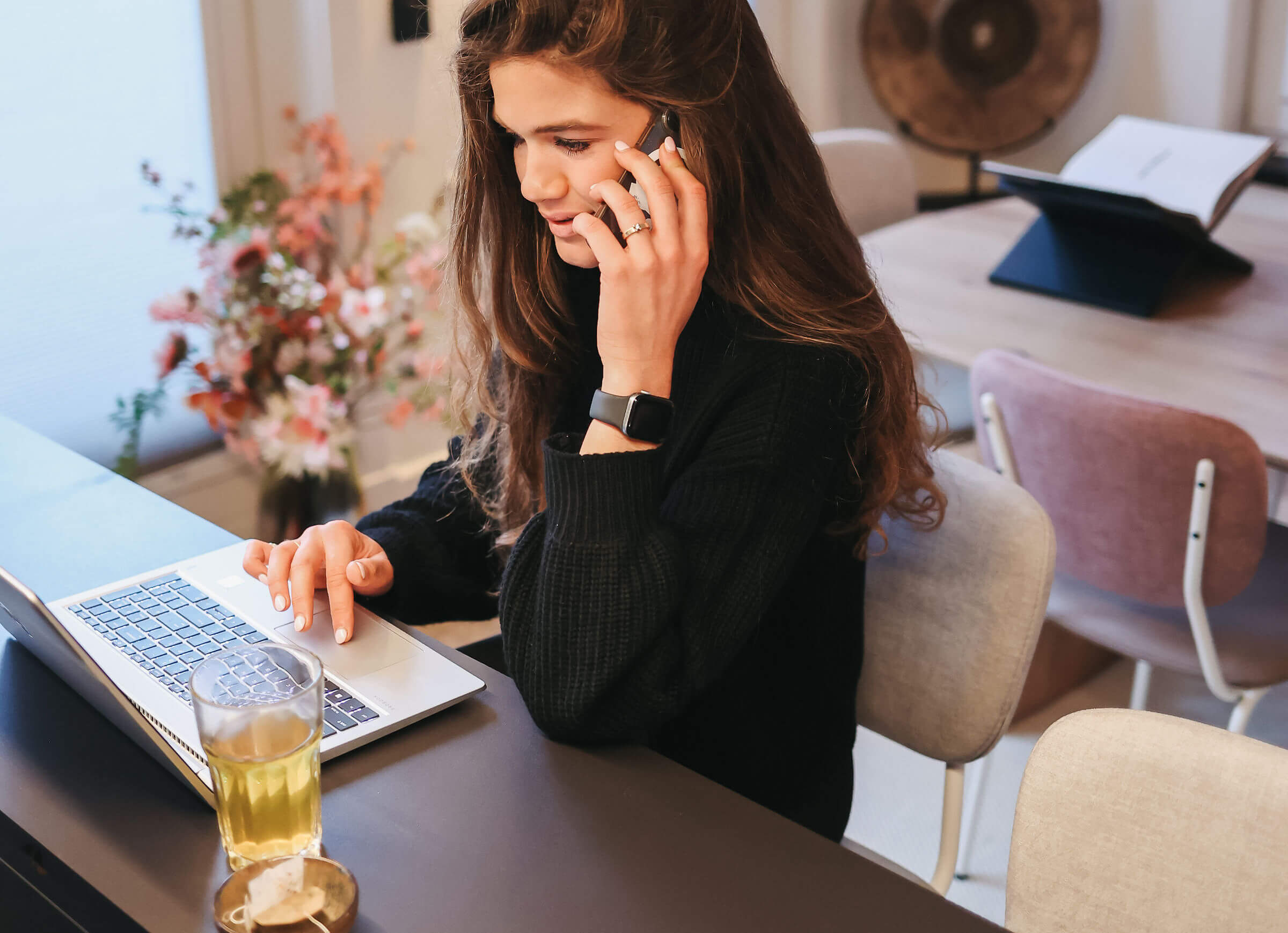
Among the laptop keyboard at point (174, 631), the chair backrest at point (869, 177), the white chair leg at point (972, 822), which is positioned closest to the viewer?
the laptop keyboard at point (174, 631)

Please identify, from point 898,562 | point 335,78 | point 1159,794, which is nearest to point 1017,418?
point 898,562

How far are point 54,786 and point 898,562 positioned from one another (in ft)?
2.46

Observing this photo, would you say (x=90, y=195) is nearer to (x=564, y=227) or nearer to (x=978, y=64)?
(x=564, y=227)

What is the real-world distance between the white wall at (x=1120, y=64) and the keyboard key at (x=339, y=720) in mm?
2806

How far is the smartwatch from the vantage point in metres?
0.97

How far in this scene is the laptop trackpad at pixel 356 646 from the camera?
0.95 m

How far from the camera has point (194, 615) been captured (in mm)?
1006

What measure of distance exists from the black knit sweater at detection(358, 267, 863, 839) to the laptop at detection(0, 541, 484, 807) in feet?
0.29

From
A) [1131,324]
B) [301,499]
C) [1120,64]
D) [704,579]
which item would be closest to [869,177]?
[1131,324]

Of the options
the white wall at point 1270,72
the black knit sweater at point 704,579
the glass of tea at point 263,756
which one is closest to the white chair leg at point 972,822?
the black knit sweater at point 704,579

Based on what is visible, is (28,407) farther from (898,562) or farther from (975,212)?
(975,212)

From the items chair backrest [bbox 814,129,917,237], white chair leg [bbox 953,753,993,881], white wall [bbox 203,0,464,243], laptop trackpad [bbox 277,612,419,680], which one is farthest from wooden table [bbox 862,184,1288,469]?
white wall [bbox 203,0,464,243]

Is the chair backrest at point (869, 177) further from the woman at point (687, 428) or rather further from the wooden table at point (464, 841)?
the wooden table at point (464, 841)

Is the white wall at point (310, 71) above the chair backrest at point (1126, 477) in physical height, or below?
above
